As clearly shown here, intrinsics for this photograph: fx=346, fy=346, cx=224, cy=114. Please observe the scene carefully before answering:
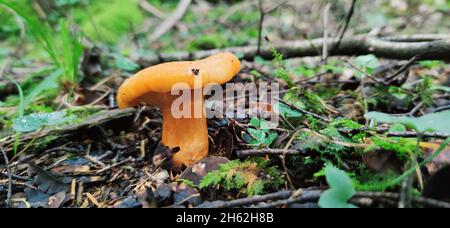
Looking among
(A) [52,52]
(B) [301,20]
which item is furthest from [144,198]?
(B) [301,20]

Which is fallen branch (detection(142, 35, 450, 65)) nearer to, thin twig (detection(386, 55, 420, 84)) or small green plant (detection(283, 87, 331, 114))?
thin twig (detection(386, 55, 420, 84))

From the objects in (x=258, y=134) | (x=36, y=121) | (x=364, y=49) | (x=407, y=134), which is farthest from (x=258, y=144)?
(x=364, y=49)

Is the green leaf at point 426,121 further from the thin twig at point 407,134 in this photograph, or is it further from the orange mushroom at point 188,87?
the orange mushroom at point 188,87

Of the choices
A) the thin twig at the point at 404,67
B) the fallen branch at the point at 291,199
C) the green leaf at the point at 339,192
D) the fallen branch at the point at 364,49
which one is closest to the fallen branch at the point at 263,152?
the fallen branch at the point at 291,199

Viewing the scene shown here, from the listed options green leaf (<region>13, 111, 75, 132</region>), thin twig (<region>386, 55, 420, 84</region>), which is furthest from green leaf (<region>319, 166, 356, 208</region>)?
green leaf (<region>13, 111, 75, 132</region>)

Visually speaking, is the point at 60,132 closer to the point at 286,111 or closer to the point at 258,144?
the point at 258,144
